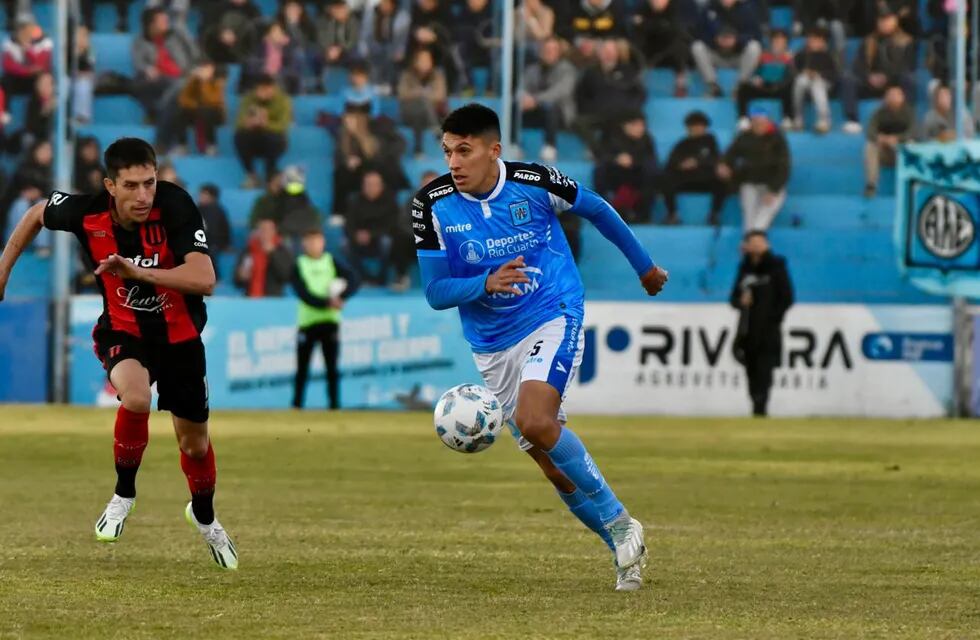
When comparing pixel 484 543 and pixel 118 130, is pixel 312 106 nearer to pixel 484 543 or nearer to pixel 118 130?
pixel 118 130

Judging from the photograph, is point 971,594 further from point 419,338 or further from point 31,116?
point 31,116

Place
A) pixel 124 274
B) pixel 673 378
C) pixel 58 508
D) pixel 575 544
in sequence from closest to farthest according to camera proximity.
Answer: pixel 124 274, pixel 575 544, pixel 58 508, pixel 673 378

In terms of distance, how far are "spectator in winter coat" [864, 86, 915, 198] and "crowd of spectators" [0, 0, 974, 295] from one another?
0.02 meters

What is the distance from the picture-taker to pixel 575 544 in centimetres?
977

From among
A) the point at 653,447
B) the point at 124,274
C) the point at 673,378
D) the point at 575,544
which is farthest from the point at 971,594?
the point at 673,378

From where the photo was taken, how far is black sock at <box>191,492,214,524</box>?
336 inches

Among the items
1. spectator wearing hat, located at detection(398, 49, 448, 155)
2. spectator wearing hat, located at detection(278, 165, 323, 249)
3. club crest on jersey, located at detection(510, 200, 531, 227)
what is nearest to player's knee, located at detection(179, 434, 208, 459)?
club crest on jersey, located at detection(510, 200, 531, 227)

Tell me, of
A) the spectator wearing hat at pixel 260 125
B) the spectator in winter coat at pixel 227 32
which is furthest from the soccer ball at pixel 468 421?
the spectator in winter coat at pixel 227 32

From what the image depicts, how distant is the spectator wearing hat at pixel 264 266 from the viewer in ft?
74.6

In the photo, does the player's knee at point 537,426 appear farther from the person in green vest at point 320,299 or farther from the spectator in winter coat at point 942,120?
the spectator in winter coat at point 942,120

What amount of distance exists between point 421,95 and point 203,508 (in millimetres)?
16030

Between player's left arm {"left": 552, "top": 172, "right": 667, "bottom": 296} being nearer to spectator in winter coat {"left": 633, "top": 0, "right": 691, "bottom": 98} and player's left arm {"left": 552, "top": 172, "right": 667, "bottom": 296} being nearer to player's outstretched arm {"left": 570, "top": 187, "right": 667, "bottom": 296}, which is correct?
player's outstretched arm {"left": 570, "top": 187, "right": 667, "bottom": 296}

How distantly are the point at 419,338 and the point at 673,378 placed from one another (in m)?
3.04

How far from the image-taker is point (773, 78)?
24531mm
